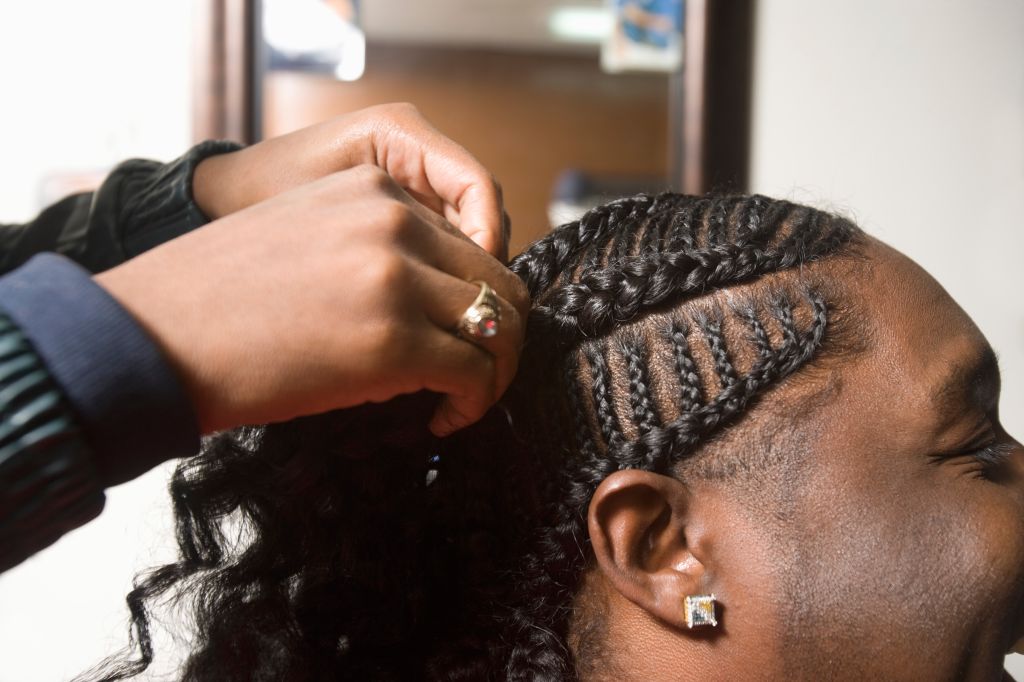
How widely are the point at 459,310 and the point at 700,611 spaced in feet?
1.15

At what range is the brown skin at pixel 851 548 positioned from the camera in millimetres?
698

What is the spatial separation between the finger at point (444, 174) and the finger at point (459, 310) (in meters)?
0.14

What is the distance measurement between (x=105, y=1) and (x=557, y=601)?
1120mm

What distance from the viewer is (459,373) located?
0.56 m

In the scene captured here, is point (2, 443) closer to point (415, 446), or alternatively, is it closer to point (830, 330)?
point (415, 446)

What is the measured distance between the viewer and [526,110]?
1.35 meters

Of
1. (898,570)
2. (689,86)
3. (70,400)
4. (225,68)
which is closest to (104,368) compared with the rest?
(70,400)

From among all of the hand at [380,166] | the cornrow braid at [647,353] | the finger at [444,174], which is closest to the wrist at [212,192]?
the hand at [380,166]

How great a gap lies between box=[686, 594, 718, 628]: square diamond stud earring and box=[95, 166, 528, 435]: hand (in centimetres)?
31

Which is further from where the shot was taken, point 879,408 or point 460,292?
point 879,408

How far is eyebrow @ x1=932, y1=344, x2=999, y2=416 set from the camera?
28.9 inches

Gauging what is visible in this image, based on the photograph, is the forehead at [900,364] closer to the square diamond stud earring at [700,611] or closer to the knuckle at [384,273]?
the square diamond stud earring at [700,611]

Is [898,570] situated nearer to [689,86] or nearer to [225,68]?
[689,86]

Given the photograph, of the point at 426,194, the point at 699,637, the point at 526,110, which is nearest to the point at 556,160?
the point at 526,110
